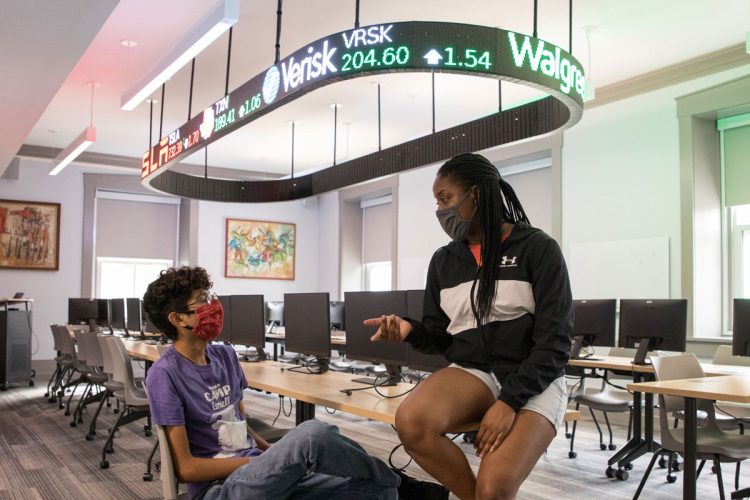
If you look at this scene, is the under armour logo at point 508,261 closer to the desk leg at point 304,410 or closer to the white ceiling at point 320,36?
the desk leg at point 304,410

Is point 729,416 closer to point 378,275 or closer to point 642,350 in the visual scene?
point 642,350

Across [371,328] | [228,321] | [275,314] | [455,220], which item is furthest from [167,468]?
[275,314]

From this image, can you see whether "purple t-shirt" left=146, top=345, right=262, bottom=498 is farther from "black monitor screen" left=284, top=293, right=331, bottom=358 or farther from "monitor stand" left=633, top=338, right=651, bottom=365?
"monitor stand" left=633, top=338, right=651, bottom=365

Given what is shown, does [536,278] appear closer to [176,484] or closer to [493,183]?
[493,183]

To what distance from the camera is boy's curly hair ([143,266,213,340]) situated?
215 cm

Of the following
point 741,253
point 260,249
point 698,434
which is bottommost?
point 698,434

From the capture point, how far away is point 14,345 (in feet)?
27.2

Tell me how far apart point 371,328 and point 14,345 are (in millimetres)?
6545

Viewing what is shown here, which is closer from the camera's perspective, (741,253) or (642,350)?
(642,350)

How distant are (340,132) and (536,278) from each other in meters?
7.21

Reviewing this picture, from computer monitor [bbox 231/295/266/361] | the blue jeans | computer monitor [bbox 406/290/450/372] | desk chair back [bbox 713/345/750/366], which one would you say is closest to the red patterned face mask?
the blue jeans

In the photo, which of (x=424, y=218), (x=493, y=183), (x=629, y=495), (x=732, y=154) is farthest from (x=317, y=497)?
(x=424, y=218)

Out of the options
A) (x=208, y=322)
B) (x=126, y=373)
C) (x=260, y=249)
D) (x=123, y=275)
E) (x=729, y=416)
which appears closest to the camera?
(x=208, y=322)

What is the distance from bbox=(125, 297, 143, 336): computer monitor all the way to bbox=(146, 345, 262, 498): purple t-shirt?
569cm
